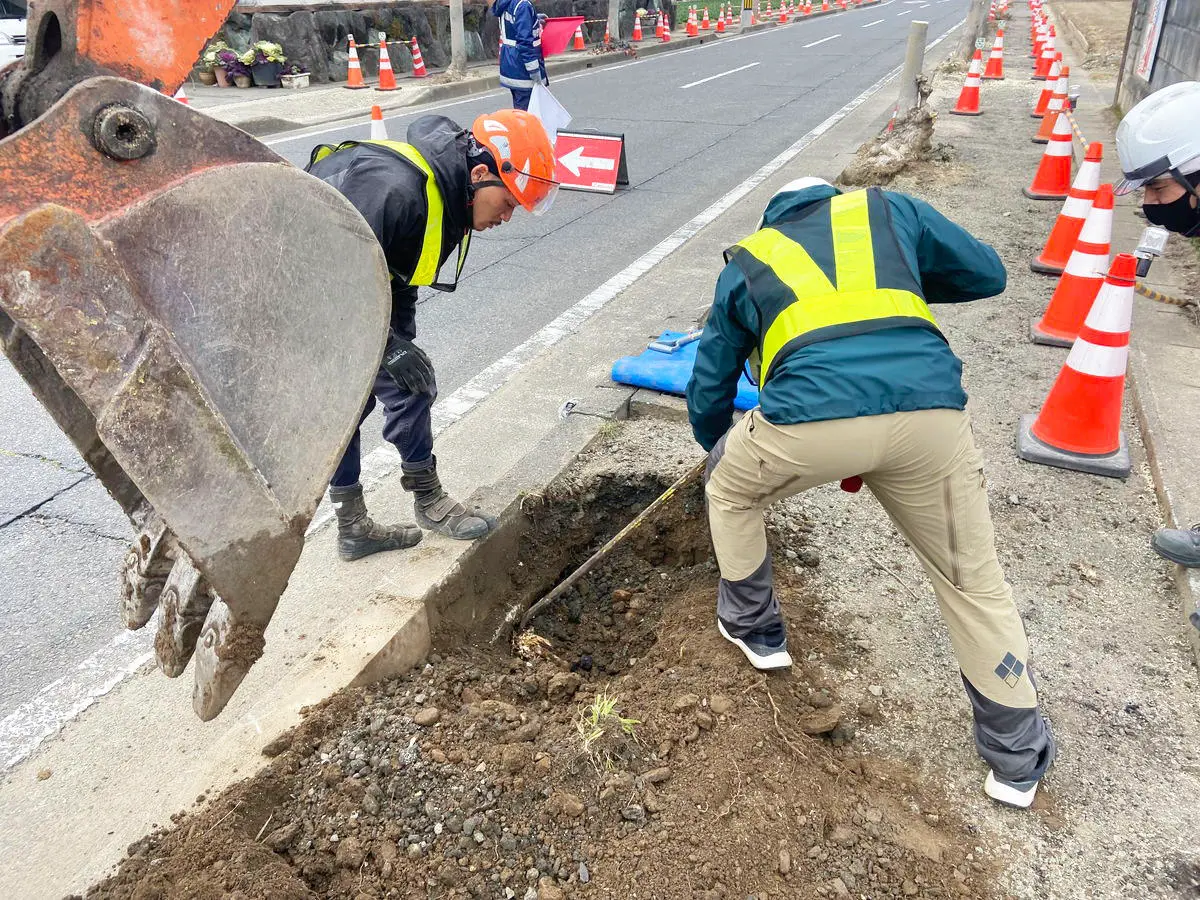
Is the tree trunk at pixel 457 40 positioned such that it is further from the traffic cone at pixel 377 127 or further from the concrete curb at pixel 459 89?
the traffic cone at pixel 377 127

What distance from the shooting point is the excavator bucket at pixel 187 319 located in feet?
3.76

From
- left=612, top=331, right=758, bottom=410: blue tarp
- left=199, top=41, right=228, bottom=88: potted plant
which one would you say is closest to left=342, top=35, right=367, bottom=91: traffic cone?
left=199, top=41, right=228, bottom=88: potted plant

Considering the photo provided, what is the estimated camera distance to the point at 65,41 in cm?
120

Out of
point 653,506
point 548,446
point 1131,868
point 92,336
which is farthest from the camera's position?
point 548,446

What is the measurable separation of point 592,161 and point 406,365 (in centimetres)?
630

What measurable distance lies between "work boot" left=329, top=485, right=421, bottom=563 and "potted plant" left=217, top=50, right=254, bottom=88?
14429mm

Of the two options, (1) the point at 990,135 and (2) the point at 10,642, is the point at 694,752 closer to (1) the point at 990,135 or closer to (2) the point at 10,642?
(2) the point at 10,642

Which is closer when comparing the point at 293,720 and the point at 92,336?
the point at 92,336

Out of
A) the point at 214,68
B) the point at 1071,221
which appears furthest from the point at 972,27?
the point at 214,68

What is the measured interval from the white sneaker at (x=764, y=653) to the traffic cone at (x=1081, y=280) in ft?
9.96

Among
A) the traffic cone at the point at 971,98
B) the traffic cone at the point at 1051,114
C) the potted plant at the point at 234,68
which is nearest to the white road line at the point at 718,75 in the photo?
the traffic cone at the point at 971,98

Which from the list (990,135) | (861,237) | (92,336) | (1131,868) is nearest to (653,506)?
(861,237)

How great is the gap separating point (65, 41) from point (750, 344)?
1675 millimetres

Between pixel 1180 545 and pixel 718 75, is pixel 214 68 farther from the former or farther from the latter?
pixel 1180 545
